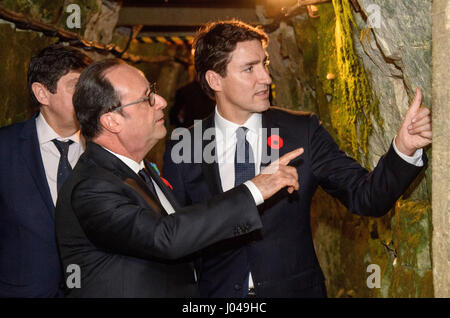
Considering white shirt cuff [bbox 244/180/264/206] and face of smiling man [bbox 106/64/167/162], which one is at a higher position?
face of smiling man [bbox 106/64/167/162]

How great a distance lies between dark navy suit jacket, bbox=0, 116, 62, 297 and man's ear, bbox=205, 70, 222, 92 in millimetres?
1120

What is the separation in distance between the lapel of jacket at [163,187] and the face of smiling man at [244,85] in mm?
626

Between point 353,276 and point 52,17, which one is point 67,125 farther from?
point 353,276

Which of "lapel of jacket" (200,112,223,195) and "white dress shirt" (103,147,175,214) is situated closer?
"white dress shirt" (103,147,175,214)

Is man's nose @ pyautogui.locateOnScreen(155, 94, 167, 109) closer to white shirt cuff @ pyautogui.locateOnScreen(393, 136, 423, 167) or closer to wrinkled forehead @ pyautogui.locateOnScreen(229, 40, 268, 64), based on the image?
wrinkled forehead @ pyautogui.locateOnScreen(229, 40, 268, 64)

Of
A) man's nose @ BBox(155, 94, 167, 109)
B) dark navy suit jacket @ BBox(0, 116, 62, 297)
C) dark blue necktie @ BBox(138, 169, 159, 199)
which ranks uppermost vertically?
man's nose @ BBox(155, 94, 167, 109)

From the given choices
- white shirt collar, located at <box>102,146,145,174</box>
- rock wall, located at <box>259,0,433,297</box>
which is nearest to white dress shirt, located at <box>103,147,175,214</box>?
white shirt collar, located at <box>102,146,145,174</box>

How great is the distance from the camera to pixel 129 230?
1853mm

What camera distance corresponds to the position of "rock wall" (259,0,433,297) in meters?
2.48

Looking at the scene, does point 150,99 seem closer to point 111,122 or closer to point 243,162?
point 111,122

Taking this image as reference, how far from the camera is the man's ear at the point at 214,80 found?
120 inches

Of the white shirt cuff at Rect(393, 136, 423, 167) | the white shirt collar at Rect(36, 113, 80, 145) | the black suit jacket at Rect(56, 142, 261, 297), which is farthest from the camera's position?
the white shirt collar at Rect(36, 113, 80, 145)

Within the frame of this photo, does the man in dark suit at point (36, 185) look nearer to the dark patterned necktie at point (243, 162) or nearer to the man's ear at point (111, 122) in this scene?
the man's ear at point (111, 122)

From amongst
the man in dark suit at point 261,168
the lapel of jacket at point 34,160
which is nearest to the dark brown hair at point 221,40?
the man in dark suit at point 261,168
